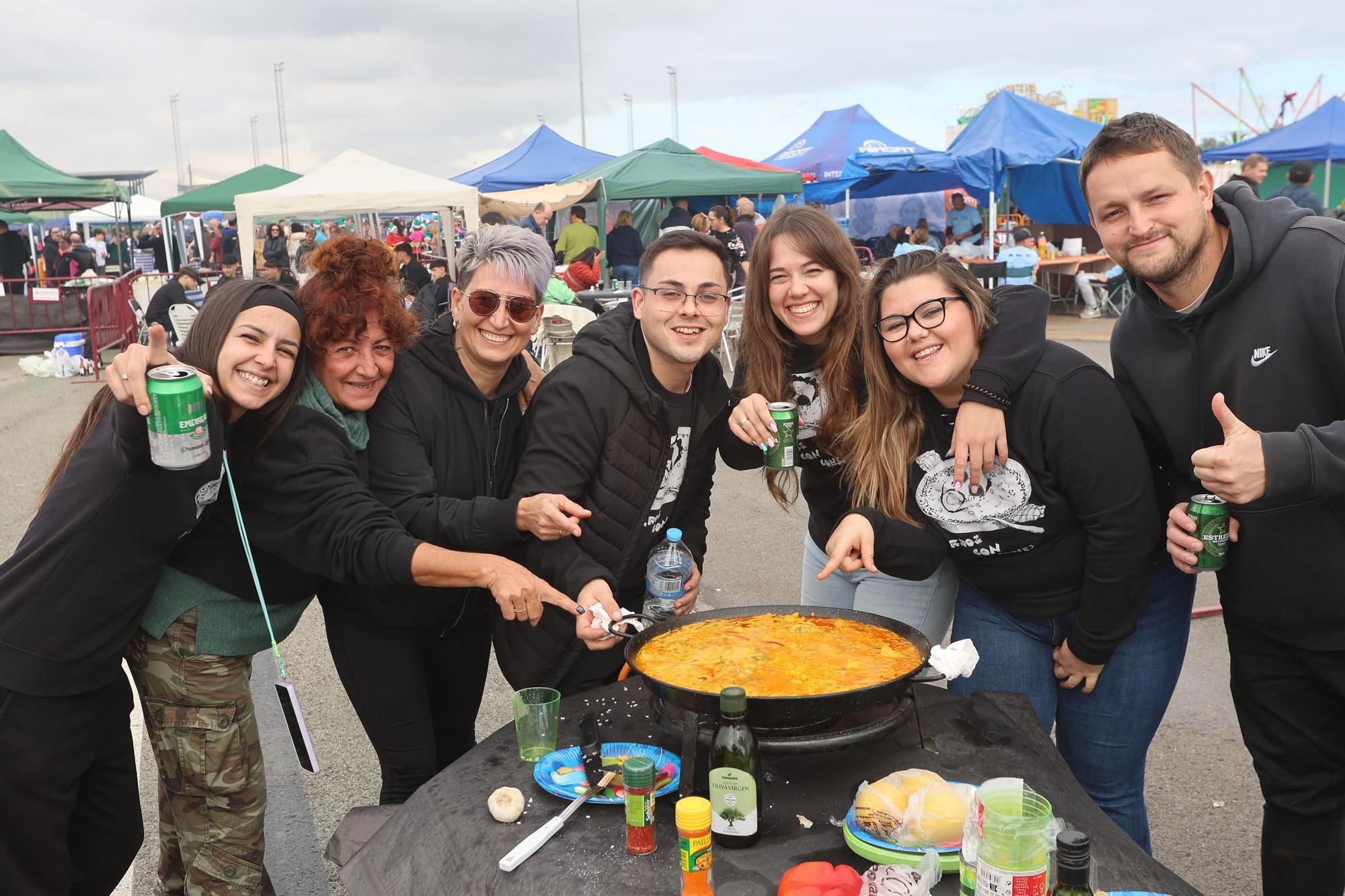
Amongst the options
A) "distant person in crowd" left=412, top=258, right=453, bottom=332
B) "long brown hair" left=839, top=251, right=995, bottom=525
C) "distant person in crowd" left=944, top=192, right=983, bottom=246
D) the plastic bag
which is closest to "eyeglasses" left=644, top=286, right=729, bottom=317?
"long brown hair" left=839, top=251, right=995, bottom=525

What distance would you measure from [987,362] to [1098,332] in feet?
50.6

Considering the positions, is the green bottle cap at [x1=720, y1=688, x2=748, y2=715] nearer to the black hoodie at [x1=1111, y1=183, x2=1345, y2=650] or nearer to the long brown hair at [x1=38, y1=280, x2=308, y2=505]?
the black hoodie at [x1=1111, y1=183, x2=1345, y2=650]

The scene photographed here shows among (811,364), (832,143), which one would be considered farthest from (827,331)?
(832,143)

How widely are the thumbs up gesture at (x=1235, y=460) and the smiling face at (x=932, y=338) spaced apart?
27.9 inches

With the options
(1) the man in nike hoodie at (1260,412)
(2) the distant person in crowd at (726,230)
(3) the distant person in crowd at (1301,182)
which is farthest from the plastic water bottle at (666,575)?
(2) the distant person in crowd at (726,230)

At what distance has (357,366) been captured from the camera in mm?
3084

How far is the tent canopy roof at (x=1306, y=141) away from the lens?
61.4 ft

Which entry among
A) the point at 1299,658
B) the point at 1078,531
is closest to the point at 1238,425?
the point at 1078,531

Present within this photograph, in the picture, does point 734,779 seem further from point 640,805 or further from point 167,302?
point 167,302

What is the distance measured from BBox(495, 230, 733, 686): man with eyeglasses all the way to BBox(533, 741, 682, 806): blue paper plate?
1.89 feet

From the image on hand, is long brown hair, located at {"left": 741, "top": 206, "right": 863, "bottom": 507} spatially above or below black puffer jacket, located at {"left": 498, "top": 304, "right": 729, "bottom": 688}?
above

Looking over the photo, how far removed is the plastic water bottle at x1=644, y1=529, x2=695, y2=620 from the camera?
322 centimetres

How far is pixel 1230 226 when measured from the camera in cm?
275

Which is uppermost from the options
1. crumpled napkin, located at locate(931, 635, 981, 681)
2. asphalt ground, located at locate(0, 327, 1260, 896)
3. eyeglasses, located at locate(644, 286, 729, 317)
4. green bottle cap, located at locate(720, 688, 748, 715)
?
eyeglasses, located at locate(644, 286, 729, 317)
